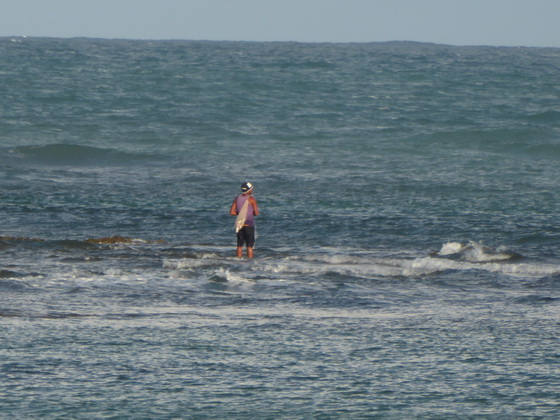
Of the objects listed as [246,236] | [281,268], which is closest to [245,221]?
[246,236]

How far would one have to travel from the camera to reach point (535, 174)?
29172mm

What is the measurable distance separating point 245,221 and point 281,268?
1.88 m

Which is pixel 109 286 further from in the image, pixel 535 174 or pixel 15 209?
pixel 535 174

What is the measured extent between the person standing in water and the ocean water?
0.92 ft

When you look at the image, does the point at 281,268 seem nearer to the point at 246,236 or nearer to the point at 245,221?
the point at 246,236

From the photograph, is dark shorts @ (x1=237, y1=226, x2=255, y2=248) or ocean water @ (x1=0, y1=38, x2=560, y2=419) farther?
dark shorts @ (x1=237, y1=226, x2=255, y2=248)

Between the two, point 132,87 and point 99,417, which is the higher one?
point 132,87

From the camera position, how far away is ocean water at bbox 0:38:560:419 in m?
8.35

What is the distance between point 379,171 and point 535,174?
4356mm

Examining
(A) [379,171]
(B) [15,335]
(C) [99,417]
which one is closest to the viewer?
(C) [99,417]

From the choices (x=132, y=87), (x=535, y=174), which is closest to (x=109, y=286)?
(x=535, y=174)

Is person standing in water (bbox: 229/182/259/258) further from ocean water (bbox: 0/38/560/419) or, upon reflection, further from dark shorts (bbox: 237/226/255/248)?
ocean water (bbox: 0/38/560/419)

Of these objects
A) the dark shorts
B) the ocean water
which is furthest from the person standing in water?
the ocean water

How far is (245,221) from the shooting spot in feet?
53.8
